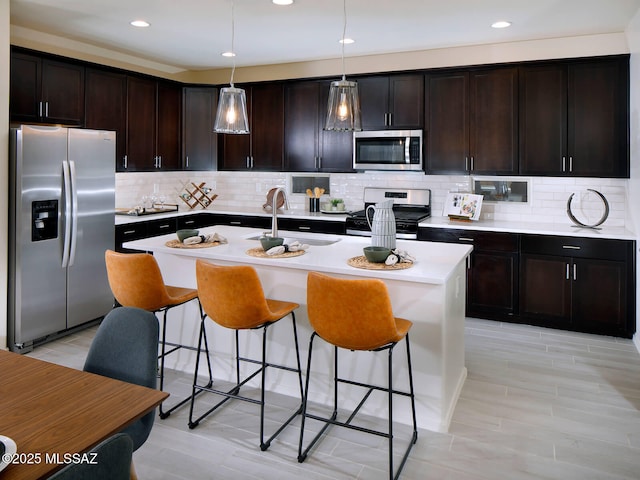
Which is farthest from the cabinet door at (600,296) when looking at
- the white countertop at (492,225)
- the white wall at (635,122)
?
the white countertop at (492,225)

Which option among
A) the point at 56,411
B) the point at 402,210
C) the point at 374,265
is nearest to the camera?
the point at 56,411

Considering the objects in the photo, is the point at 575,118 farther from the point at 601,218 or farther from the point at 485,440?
the point at 485,440

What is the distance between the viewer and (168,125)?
5.90m

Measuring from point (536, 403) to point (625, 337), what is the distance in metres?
1.73

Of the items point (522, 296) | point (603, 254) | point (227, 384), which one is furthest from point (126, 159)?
point (603, 254)

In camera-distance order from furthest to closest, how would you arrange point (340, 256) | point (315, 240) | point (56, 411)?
point (315, 240), point (340, 256), point (56, 411)

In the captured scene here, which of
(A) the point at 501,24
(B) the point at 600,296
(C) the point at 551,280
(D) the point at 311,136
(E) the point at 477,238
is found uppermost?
(A) the point at 501,24

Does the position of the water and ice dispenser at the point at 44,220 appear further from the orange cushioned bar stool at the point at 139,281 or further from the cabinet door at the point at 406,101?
the cabinet door at the point at 406,101

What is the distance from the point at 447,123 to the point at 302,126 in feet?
5.54

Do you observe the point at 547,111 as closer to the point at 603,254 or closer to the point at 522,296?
the point at 603,254

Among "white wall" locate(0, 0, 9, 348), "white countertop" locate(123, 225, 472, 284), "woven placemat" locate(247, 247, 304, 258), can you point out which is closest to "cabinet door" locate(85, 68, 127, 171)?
"white wall" locate(0, 0, 9, 348)

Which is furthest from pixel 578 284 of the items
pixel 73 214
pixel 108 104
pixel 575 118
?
pixel 108 104

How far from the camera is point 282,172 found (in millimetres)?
6133

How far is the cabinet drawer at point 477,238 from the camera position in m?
4.62
